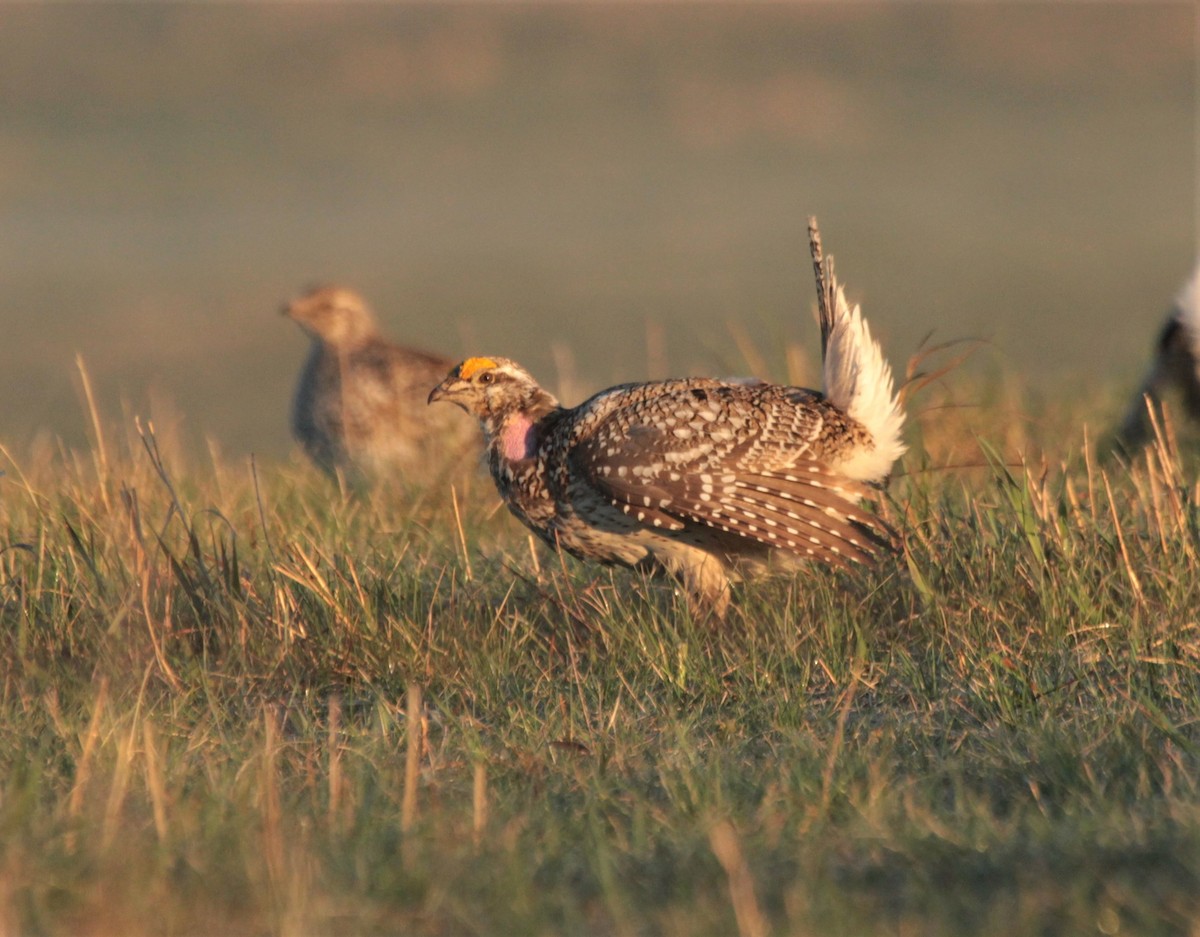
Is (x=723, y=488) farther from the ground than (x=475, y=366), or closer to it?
closer to it

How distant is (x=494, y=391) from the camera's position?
17.0 ft

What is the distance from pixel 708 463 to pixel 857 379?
0.65 m

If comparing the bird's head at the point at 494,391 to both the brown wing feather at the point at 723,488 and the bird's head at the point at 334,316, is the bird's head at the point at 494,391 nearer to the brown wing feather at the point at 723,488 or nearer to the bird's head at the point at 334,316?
the brown wing feather at the point at 723,488

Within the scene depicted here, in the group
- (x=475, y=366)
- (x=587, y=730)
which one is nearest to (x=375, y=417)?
(x=475, y=366)

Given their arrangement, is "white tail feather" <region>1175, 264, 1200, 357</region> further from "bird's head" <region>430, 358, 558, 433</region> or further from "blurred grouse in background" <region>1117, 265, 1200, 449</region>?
"bird's head" <region>430, 358, 558, 433</region>

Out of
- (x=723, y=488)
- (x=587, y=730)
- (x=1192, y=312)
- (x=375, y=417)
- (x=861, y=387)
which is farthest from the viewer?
(x=375, y=417)

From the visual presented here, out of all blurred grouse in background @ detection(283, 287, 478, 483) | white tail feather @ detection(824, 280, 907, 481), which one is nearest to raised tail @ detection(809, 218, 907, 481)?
white tail feather @ detection(824, 280, 907, 481)

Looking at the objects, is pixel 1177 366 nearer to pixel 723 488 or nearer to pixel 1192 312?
pixel 1192 312

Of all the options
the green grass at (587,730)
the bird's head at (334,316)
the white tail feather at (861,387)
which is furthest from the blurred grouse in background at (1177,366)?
the bird's head at (334,316)

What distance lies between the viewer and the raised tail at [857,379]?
4898 millimetres

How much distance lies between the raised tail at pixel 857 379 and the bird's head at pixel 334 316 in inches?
141

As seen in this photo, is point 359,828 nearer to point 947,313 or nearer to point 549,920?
point 549,920

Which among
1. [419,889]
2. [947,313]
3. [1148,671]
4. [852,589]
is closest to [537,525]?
[852,589]

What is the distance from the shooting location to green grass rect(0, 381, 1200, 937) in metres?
2.65
